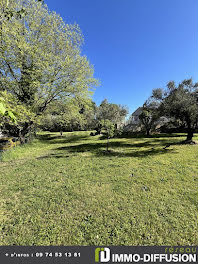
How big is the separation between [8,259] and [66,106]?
13.8 m

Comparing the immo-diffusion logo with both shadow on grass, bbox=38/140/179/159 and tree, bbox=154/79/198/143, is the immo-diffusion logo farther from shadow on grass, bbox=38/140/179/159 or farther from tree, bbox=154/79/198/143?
tree, bbox=154/79/198/143

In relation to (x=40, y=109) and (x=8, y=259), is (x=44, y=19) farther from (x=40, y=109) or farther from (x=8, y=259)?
(x=8, y=259)

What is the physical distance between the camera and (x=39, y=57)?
10.5 meters

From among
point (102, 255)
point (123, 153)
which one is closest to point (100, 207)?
point (102, 255)

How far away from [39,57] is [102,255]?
14.0 metres

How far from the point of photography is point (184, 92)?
37.4ft

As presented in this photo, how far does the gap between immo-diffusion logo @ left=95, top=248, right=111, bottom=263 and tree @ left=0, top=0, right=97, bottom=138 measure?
38.2 ft

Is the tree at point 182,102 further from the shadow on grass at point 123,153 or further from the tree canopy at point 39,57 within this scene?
the tree canopy at point 39,57

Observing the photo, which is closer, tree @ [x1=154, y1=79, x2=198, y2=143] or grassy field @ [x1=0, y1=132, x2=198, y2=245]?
grassy field @ [x1=0, y1=132, x2=198, y2=245]

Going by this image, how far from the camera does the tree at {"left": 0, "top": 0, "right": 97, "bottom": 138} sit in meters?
9.77

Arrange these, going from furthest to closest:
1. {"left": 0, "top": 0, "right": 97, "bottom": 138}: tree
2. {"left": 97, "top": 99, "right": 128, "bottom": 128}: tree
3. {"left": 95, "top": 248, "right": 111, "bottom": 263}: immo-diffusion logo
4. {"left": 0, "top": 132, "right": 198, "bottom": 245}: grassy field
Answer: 1. {"left": 97, "top": 99, "right": 128, "bottom": 128}: tree
2. {"left": 0, "top": 0, "right": 97, "bottom": 138}: tree
3. {"left": 0, "top": 132, "right": 198, "bottom": 245}: grassy field
4. {"left": 95, "top": 248, "right": 111, "bottom": 263}: immo-diffusion logo

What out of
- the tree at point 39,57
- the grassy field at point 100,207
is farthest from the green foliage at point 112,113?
the grassy field at point 100,207

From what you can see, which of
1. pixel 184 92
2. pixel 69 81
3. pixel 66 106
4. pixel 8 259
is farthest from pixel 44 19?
pixel 8 259

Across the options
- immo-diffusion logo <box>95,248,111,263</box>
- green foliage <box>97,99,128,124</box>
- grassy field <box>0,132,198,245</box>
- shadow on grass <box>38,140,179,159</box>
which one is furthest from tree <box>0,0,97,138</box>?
green foliage <box>97,99,128,124</box>
